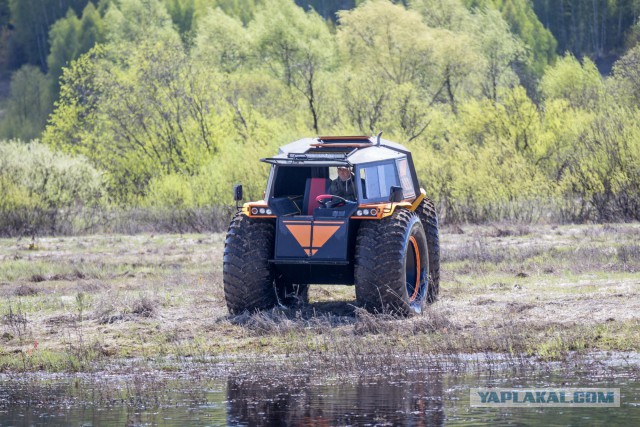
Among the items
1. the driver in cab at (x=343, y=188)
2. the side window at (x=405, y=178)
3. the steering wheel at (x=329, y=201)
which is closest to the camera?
the steering wheel at (x=329, y=201)

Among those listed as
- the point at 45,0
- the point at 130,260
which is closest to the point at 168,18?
the point at 45,0

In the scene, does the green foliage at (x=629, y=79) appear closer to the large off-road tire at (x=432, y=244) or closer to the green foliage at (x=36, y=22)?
the large off-road tire at (x=432, y=244)

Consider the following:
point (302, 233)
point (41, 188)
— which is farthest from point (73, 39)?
point (302, 233)

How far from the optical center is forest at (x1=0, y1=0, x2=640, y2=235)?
111 ft

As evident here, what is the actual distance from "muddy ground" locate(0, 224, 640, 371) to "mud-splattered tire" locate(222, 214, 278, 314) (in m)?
0.24

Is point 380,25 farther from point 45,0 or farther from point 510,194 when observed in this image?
point 45,0

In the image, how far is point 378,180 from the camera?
15.8 meters

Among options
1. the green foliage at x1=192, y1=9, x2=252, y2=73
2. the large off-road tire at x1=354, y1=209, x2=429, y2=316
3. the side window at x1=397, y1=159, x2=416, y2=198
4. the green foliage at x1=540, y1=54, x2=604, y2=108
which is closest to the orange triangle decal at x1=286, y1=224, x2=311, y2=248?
the large off-road tire at x1=354, y1=209, x2=429, y2=316

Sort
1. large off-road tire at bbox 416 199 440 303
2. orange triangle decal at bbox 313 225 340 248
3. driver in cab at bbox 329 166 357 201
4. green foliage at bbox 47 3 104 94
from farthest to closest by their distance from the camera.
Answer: green foliage at bbox 47 3 104 94 → large off-road tire at bbox 416 199 440 303 → driver in cab at bbox 329 166 357 201 → orange triangle decal at bbox 313 225 340 248

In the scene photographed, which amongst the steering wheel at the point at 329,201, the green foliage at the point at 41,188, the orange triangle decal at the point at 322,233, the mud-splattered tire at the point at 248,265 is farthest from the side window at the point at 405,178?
the green foliage at the point at 41,188

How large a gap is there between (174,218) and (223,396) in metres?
24.8

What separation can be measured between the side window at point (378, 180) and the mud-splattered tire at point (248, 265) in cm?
143

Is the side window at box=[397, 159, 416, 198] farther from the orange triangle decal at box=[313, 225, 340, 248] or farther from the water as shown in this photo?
the water

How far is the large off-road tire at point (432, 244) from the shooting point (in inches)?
660
